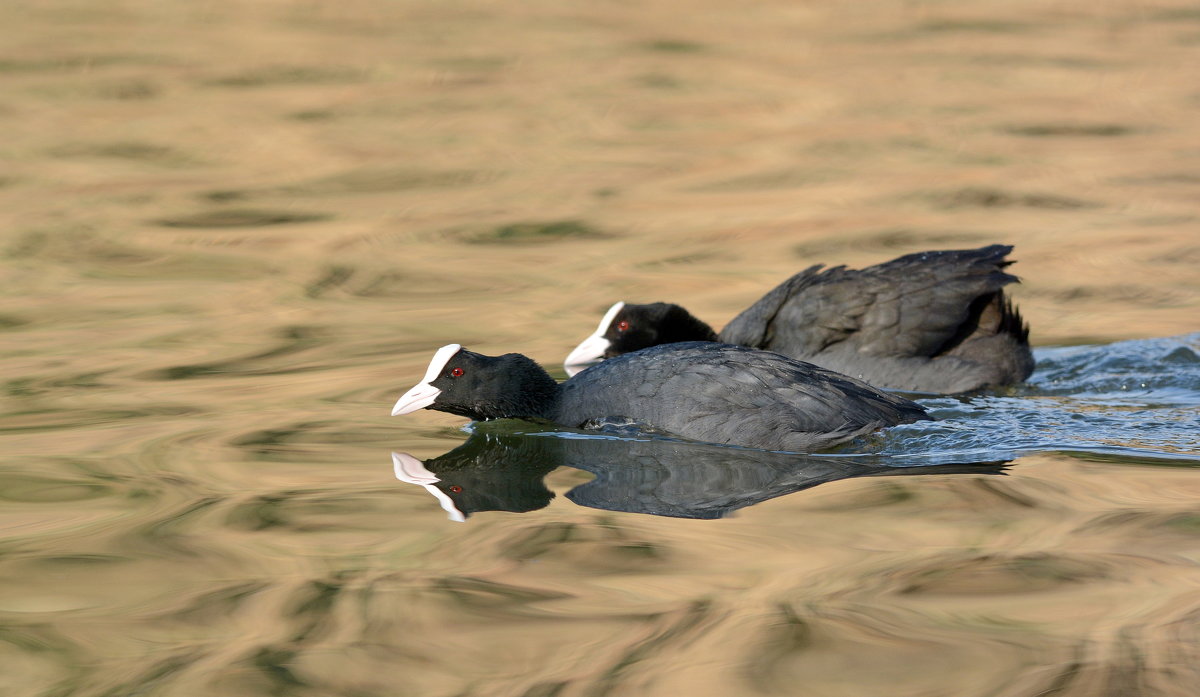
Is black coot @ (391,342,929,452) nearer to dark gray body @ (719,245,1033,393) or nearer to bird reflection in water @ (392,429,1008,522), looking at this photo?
bird reflection in water @ (392,429,1008,522)

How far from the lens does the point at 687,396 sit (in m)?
6.04

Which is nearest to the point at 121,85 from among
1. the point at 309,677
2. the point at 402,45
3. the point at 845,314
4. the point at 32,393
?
the point at 402,45

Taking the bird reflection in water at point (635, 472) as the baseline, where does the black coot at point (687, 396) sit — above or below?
above

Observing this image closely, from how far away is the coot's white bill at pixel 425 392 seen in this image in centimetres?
638

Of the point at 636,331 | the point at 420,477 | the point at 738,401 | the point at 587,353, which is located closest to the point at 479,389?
the point at 420,477

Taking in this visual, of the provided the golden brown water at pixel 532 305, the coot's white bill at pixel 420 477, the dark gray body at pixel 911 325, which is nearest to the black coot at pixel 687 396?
the golden brown water at pixel 532 305

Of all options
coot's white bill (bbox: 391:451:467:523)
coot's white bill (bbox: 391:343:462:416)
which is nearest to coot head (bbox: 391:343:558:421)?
coot's white bill (bbox: 391:343:462:416)

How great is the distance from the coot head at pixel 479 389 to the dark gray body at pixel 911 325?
1.66 m

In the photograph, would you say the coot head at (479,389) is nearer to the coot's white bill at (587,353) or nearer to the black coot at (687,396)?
the black coot at (687,396)

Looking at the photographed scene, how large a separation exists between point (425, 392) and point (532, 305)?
8.14 ft

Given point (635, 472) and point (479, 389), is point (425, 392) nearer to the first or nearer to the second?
point (479, 389)

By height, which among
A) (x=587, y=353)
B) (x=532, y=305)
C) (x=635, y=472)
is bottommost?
(x=635, y=472)

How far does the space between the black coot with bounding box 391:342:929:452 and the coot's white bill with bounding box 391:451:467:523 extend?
1.25 feet

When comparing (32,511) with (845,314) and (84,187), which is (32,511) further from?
(84,187)
